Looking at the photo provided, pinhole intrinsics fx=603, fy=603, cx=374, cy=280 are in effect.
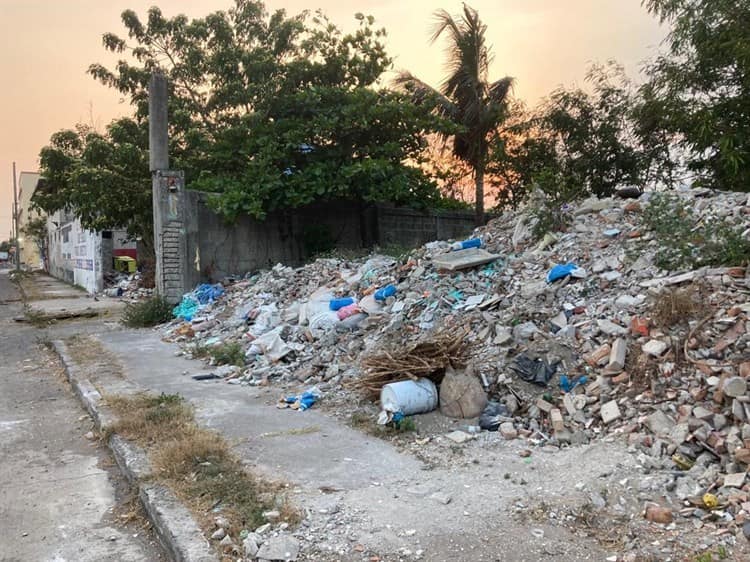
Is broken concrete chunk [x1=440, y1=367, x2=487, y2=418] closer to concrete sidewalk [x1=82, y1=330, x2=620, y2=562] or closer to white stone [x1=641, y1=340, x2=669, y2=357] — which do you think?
concrete sidewalk [x1=82, y1=330, x2=620, y2=562]

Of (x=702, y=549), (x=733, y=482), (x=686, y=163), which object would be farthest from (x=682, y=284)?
(x=686, y=163)

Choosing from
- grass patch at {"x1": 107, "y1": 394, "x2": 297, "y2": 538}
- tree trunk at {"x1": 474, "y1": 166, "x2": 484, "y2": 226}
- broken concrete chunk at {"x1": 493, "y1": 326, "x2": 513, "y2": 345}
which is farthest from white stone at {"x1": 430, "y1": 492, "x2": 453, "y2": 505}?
tree trunk at {"x1": 474, "y1": 166, "x2": 484, "y2": 226}

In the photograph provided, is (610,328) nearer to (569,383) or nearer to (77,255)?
(569,383)

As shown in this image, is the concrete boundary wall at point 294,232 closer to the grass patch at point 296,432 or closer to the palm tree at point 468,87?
the palm tree at point 468,87

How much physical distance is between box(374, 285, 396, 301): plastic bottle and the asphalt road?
3709mm

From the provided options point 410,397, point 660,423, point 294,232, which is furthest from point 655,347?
point 294,232

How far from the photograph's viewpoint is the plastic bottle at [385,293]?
7902mm

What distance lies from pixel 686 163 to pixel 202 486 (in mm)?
11813

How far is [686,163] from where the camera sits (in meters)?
12.2

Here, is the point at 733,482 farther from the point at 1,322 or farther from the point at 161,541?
the point at 1,322

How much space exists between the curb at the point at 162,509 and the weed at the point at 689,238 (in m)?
4.79

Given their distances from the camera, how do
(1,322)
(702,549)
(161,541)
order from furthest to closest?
(1,322), (161,541), (702,549)

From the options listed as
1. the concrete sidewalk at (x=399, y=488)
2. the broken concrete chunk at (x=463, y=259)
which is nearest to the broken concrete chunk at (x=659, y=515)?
the concrete sidewalk at (x=399, y=488)

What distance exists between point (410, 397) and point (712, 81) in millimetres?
8324
